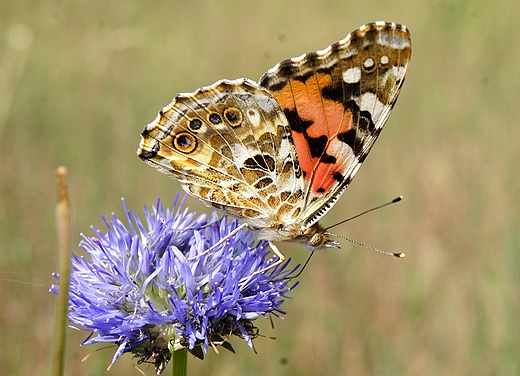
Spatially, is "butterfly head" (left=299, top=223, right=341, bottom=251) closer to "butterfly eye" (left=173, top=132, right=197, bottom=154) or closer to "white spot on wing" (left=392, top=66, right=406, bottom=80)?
"butterfly eye" (left=173, top=132, right=197, bottom=154)

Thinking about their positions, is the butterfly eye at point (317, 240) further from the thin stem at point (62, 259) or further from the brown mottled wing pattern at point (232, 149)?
the thin stem at point (62, 259)

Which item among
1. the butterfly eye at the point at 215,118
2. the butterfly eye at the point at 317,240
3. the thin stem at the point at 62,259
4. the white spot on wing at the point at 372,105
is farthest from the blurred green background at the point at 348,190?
the thin stem at the point at 62,259

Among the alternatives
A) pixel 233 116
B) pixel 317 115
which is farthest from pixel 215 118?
pixel 317 115

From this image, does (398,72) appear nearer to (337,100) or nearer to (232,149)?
(337,100)

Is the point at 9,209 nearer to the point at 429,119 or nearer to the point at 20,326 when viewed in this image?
the point at 20,326

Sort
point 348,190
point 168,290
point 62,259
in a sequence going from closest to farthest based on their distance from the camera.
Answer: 1. point 62,259
2. point 168,290
3. point 348,190
